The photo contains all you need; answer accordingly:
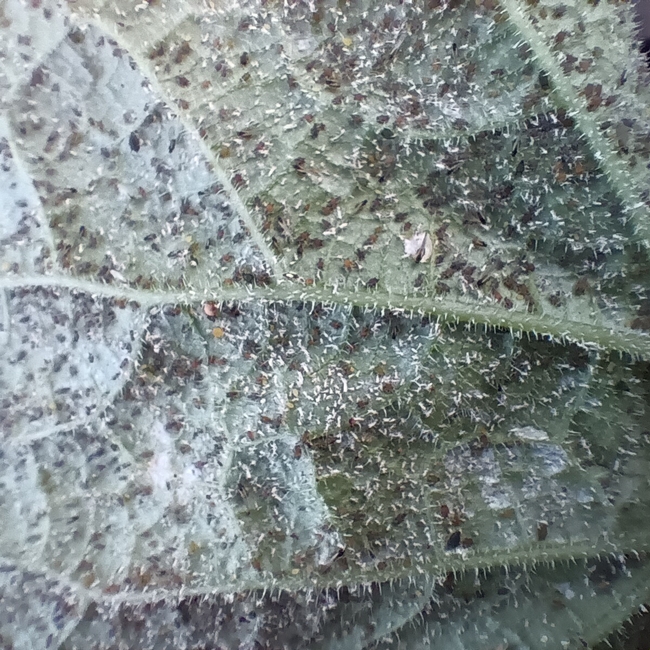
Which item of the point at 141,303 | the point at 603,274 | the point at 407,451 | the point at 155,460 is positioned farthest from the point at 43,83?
the point at 603,274

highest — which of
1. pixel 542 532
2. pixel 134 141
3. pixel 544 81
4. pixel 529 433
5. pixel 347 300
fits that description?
pixel 134 141

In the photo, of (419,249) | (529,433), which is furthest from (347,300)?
(529,433)

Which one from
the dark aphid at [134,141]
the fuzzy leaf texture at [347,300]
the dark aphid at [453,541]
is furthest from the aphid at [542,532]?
the dark aphid at [134,141]

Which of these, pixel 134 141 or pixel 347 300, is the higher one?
pixel 134 141

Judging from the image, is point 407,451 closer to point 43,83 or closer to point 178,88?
point 178,88

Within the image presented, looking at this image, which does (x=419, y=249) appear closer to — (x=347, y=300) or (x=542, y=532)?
(x=347, y=300)

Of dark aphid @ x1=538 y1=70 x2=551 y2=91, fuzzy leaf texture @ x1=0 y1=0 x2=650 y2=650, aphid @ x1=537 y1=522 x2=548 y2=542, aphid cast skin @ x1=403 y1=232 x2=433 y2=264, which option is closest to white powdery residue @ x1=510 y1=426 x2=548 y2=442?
fuzzy leaf texture @ x1=0 y1=0 x2=650 y2=650
